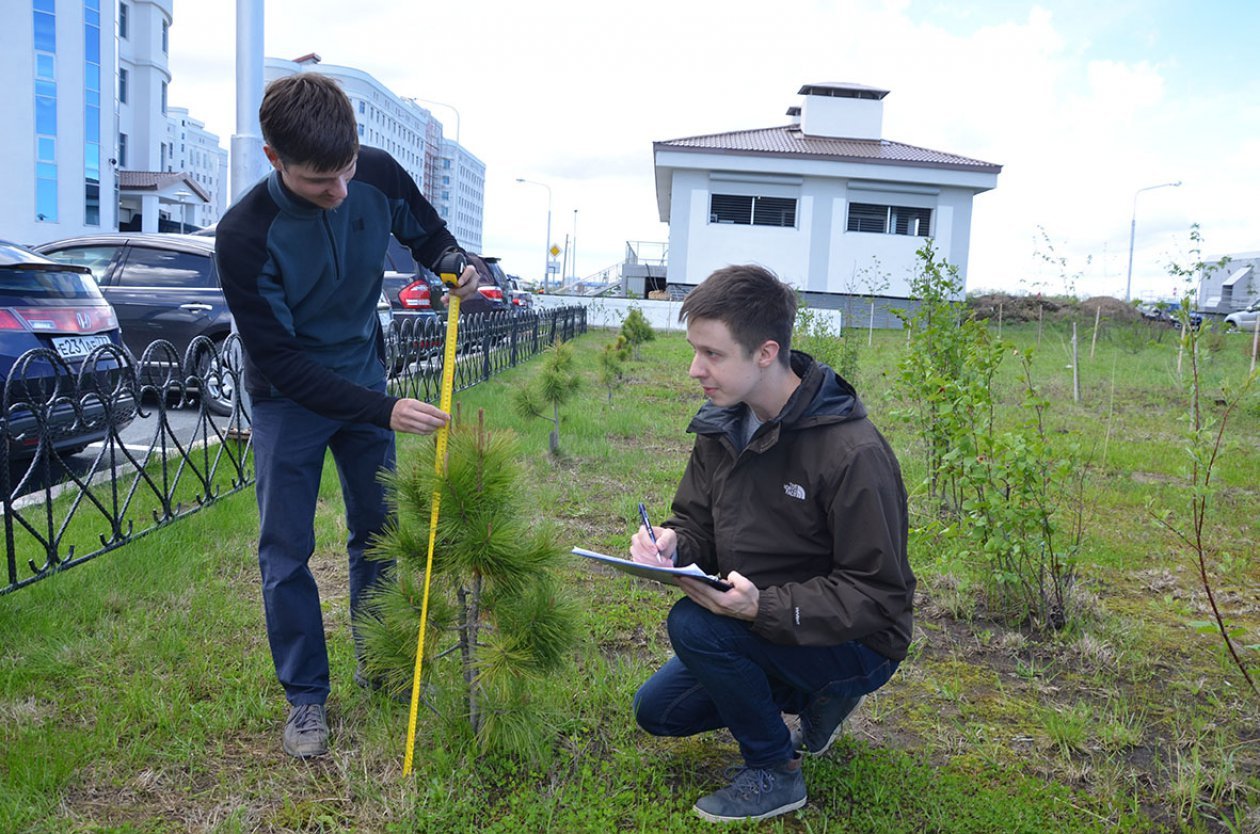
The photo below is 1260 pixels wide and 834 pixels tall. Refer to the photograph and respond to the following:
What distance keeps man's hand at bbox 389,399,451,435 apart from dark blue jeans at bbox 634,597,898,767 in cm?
78

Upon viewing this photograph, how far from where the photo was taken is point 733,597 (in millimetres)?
2090

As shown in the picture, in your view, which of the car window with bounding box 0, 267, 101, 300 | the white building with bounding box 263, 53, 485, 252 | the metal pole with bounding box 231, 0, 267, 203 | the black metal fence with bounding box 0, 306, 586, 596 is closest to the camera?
the black metal fence with bounding box 0, 306, 586, 596

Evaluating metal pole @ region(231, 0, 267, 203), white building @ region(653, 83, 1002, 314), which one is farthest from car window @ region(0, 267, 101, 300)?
white building @ region(653, 83, 1002, 314)

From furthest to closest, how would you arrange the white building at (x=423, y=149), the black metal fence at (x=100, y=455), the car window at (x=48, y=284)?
the white building at (x=423, y=149)
the car window at (x=48, y=284)
the black metal fence at (x=100, y=455)

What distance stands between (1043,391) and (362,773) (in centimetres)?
1089

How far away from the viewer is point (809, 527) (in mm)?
2256

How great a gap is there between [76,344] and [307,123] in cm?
377

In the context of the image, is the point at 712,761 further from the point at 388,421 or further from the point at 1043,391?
the point at 1043,391

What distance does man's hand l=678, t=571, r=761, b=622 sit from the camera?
209cm

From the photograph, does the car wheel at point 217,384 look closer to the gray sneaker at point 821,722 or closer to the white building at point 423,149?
the gray sneaker at point 821,722

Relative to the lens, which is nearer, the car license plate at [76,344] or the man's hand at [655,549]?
the man's hand at [655,549]

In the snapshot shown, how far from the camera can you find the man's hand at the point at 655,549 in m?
2.27

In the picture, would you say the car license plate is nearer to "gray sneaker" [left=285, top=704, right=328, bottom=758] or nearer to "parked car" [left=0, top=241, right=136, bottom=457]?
"parked car" [left=0, top=241, right=136, bottom=457]

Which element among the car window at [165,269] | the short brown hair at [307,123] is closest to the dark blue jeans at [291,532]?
the short brown hair at [307,123]
